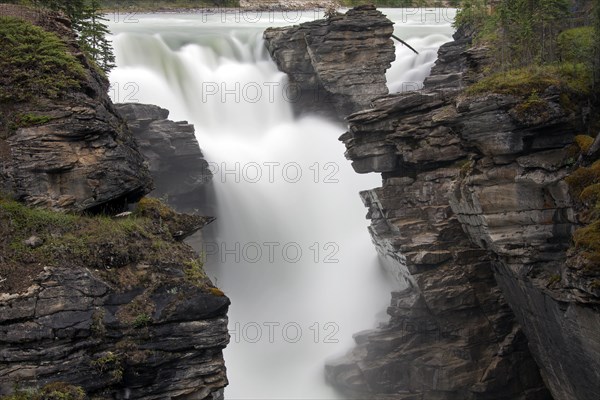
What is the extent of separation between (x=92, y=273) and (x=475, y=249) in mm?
13143

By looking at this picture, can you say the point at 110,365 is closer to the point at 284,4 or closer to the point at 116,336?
the point at 116,336

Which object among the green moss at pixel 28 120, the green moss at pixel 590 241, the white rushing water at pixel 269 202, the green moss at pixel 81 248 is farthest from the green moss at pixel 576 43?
the green moss at pixel 28 120

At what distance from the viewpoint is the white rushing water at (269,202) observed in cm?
2425

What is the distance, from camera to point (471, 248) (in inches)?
803

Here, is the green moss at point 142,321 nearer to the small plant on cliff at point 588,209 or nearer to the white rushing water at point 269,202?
the small plant on cliff at point 588,209

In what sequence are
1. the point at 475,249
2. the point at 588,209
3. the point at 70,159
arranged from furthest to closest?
the point at 475,249
the point at 588,209
the point at 70,159

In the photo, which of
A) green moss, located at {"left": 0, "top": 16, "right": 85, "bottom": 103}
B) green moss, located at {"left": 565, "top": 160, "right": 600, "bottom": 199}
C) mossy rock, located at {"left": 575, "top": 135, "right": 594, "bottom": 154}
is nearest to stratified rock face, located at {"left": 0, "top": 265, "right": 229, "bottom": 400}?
green moss, located at {"left": 0, "top": 16, "right": 85, "bottom": 103}

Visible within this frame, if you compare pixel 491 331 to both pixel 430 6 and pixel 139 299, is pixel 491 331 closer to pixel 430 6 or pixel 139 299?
pixel 139 299

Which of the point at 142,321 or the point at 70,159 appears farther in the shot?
the point at 70,159

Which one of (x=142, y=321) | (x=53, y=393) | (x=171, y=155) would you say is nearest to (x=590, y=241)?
(x=142, y=321)

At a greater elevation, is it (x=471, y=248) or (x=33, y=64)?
(x=33, y=64)

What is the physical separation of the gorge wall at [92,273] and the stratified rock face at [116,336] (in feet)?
0.07

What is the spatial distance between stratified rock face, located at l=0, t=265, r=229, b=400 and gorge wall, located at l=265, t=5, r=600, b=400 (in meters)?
8.57

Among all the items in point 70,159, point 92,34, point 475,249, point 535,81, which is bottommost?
point 475,249
